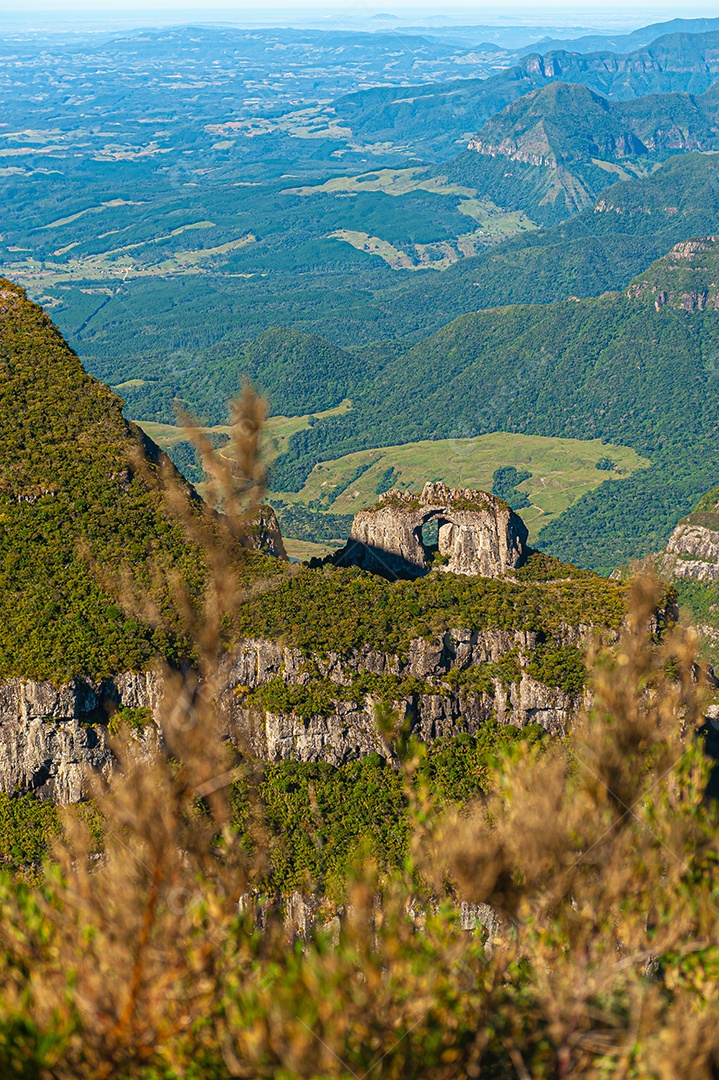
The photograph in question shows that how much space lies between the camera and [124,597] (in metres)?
70.3

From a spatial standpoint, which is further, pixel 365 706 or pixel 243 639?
pixel 243 639

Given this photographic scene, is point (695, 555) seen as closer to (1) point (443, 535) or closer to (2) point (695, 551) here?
(2) point (695, 551)

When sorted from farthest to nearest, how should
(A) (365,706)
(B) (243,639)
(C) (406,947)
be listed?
(B) (243,639), (A) (365,706), (C) (406,947)

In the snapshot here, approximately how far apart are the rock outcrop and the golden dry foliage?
189 ft

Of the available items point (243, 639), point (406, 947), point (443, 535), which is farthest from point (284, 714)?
point (406, 947)

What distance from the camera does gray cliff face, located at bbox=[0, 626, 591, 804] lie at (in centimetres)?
6556

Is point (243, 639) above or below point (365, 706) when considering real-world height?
above

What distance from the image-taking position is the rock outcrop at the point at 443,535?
89.6 m

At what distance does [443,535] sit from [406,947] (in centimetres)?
6694

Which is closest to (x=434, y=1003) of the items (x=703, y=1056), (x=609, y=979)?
(x=609, y=979)

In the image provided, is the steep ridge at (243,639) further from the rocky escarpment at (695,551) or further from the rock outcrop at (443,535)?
the rocky escarpment at (695,551)

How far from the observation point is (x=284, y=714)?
68.8 m

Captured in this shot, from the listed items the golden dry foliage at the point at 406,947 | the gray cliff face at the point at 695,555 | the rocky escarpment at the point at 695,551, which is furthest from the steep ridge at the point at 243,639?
the rocky escarpment at the point at 695,551

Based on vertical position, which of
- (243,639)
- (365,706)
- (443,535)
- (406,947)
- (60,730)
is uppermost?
(406,947)
